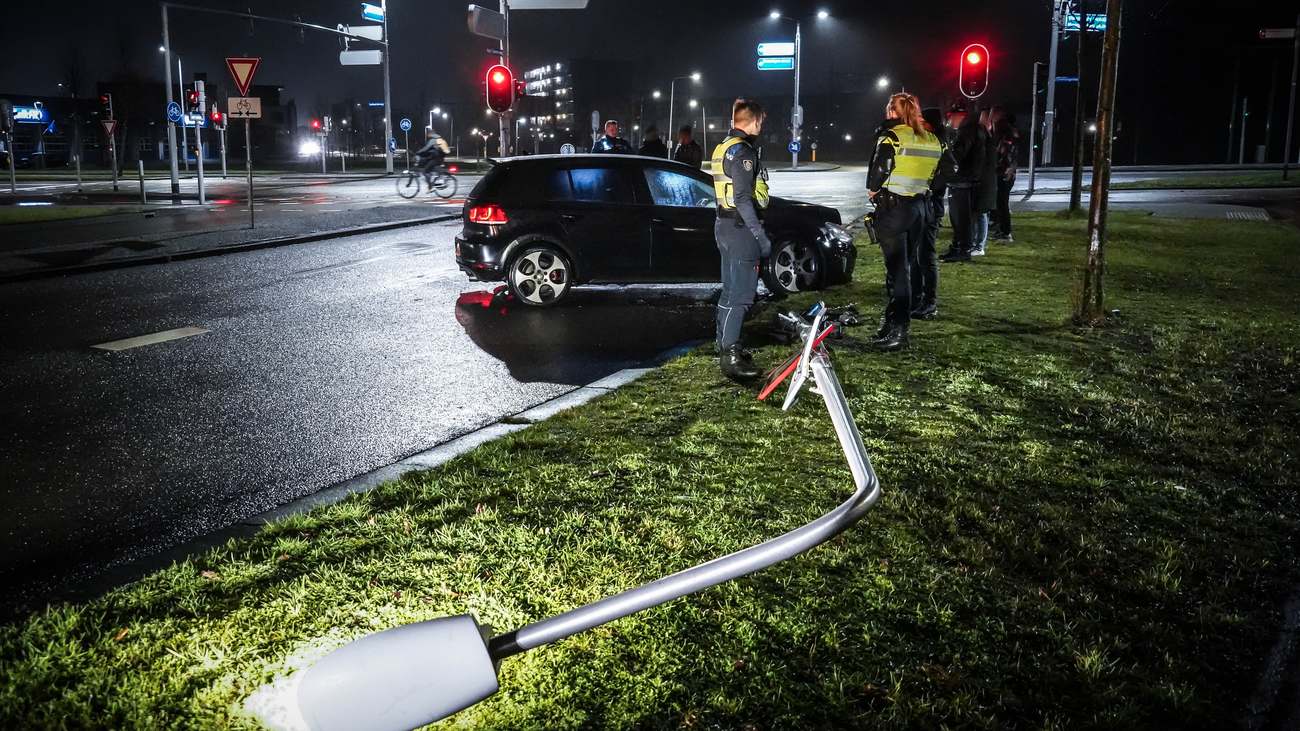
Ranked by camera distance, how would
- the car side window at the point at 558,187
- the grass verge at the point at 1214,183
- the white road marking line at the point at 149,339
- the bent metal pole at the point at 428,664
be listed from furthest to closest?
the grass verge at the point at 1214,183 → the car side window at the point at 558,187 → the white road marking line at the point at 149,339 → the bent metal pole at the point at 428,664

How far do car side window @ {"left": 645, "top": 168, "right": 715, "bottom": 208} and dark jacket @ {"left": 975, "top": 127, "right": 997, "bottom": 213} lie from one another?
3.71 m

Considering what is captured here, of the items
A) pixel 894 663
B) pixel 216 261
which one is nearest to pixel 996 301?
pixel 894 663

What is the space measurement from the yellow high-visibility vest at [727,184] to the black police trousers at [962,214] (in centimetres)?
610

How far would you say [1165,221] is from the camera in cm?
1950

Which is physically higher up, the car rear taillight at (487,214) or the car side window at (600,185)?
the car side window at (600,185)

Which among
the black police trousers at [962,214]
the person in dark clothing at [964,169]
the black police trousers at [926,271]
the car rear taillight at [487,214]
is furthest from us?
the black police trousers at [962,214]

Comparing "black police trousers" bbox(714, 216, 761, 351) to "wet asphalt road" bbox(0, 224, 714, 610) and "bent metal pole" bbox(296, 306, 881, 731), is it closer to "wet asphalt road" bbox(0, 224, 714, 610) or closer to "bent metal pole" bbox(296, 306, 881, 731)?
"wet asphalt road" bbox(0, 224, 714, 610)

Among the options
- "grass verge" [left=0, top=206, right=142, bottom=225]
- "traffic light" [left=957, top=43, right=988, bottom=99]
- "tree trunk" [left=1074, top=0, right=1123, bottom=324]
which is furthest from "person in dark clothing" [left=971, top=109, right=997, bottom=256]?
"grass verge" [left=0, top=206, right=142, bottom=225]

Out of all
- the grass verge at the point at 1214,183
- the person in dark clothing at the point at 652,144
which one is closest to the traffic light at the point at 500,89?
the person in dark clothing at the point at 652,144

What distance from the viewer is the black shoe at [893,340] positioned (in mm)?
7824

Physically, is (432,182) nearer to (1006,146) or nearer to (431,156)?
(431,156)

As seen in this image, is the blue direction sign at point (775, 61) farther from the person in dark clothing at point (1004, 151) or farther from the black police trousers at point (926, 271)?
the black police trousers at point (926, 271)

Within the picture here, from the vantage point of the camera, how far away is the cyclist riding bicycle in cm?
2915

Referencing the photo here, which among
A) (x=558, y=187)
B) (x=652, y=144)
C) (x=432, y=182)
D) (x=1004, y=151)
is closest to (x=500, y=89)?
(x=652, y=144)
